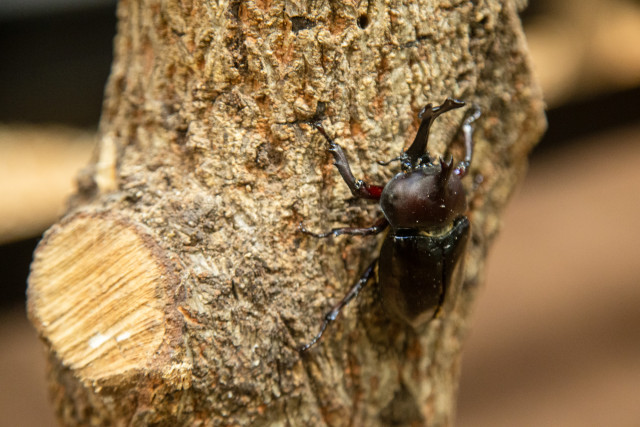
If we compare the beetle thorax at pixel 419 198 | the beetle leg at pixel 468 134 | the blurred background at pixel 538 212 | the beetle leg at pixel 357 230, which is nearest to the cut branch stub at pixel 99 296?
the beetle leg at pixel 357 230

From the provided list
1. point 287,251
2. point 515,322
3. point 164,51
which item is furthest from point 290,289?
point 515,322

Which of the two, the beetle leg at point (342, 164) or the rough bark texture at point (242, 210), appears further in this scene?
the beetle leg at point (342, 164)

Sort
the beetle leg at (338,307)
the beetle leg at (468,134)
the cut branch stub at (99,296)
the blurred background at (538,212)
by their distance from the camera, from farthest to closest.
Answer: the blurred background at (538,212), the beetle leg at (468,134), the beetle leg at (338,307), the cut branch stub at (99,296)

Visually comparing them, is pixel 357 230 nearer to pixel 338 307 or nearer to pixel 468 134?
pixel 338 307

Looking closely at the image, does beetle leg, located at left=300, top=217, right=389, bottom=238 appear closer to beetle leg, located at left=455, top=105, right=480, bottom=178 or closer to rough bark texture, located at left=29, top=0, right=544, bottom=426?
rough bark texture, located at left=29, top=0, right=544, bottom=426

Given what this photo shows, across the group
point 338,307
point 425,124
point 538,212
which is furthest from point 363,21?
point 538,212

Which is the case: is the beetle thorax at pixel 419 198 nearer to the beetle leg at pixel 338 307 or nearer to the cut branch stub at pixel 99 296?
the beetle leg at pixel 338 307
